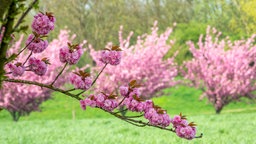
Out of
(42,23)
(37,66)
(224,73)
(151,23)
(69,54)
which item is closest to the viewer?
(42,23)

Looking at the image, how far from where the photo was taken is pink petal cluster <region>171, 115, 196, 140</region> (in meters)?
3.68

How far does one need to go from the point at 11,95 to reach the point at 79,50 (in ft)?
64.9

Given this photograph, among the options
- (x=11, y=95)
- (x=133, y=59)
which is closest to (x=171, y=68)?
(x=133, y=59)

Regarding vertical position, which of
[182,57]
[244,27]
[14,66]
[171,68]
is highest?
[244,27]

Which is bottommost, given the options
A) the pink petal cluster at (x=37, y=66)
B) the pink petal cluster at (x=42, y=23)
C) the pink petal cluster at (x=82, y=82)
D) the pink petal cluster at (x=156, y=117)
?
the pink petal cluster at (x=156, y=117)

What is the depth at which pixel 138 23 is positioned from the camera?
44281 mm

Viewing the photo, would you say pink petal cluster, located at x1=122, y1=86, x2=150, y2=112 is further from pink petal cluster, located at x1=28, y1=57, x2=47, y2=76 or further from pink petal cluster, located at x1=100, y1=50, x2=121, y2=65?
pink petal cluster, located at x1=28, y1=57, x2=47, y2=76

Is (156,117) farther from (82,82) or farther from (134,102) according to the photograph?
(82,82)

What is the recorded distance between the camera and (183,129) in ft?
12.1

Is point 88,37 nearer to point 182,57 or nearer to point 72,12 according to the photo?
point 72,12

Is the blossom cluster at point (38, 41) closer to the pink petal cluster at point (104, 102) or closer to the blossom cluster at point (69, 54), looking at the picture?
the blossom cluster at point (69, 54)

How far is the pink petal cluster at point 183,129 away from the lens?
368 cm

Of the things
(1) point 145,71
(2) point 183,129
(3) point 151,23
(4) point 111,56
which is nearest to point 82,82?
(4) point 111,56

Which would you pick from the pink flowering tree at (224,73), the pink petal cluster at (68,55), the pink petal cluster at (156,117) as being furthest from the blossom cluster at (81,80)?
the pink flowering tree at (224,73)
